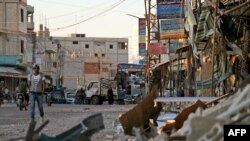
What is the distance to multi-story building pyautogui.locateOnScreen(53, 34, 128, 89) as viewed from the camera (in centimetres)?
9606

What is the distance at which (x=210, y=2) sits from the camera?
1320cm

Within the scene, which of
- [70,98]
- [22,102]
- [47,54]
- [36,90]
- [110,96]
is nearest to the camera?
[36,90]

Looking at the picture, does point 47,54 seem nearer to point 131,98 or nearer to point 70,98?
point 70,98

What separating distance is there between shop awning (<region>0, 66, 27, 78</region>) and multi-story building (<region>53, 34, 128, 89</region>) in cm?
2938

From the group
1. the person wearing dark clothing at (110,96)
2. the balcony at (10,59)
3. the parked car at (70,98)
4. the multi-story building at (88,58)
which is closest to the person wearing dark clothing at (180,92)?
the person wearing dark clothing at (110,96)

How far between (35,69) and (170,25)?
1488cm

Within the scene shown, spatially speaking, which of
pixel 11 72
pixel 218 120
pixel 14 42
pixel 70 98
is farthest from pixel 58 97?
pixel 218 120

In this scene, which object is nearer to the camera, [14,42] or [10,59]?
[10,59]

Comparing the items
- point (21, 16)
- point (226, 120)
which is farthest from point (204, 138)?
point (21, 16)

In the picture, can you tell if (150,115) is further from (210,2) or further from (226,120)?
(210,2)

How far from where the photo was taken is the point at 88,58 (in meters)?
99.2

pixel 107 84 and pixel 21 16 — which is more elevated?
pixel 21 16

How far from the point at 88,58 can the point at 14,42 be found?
127 ft

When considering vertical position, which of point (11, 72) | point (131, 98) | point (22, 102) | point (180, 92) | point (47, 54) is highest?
point (47, 54)
